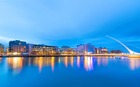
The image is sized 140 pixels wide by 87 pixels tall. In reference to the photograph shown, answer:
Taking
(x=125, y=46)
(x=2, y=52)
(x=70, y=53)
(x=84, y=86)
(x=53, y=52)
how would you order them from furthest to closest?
(x=70, y=53)
(x=53, y=52)
(x=2, y=52)
(x=125, y=46)
(x=84, y=86)

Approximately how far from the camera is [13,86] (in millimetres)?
12445

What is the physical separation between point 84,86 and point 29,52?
102m

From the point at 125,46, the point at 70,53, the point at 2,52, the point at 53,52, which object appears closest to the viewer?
the point at 125,46

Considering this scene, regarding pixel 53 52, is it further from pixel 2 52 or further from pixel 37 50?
pixel 2 52

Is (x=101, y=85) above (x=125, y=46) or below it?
below

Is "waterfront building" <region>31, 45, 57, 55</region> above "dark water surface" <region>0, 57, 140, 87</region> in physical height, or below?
above

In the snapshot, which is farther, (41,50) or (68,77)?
(41,50)

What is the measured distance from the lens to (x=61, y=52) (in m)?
135

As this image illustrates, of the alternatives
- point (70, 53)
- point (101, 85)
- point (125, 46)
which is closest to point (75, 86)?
point (101, 85)

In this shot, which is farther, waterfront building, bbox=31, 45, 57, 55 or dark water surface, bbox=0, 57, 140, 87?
waterfront building, bbox=31, 45, 57, 55

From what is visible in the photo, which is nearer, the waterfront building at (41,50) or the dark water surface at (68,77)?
the dark water surface at (68,77)

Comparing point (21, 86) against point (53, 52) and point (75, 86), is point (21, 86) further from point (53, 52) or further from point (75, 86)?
point (53, 52)

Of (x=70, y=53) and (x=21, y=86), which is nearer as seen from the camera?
(x=21, y=86)

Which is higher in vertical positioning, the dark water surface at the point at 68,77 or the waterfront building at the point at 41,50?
the waterfront building at the point at 41,50
